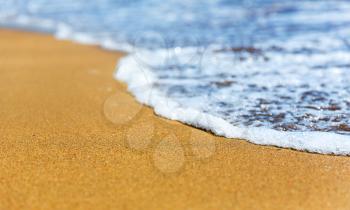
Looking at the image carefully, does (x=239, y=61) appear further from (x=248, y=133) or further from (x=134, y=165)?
(x=134, y=165)

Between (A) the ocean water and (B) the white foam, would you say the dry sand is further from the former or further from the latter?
(A) the ocean water

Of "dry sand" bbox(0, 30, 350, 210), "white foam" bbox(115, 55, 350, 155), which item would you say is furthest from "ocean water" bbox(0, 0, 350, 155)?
"dry sand" bbox(0, 30, 350, 210)

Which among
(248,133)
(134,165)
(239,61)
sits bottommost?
(134,165)

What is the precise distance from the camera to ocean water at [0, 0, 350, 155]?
2.98m

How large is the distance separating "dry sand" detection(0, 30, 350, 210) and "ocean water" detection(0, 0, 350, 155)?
7.8 inches

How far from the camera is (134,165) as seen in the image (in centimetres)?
239

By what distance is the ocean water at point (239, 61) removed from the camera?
298 centimetres

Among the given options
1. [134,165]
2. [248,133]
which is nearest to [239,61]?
[248,133]

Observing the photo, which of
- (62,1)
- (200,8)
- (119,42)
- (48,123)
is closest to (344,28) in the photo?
(119,42)

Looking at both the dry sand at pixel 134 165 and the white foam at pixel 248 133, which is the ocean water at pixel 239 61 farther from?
the dry sand at pixel 134 165

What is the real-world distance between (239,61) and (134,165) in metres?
2.33

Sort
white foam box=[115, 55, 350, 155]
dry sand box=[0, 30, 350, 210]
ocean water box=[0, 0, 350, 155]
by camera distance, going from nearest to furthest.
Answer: dry sand box=[0, 30, 350, 210] < white foam box=[115, 55, 350, 155] < ocean water box=[0, 0, 350, 155]

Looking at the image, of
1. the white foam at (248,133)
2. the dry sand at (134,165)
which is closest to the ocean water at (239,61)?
the white foam at (248,133)

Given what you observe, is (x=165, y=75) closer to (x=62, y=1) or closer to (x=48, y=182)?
(x=48, y=182)
